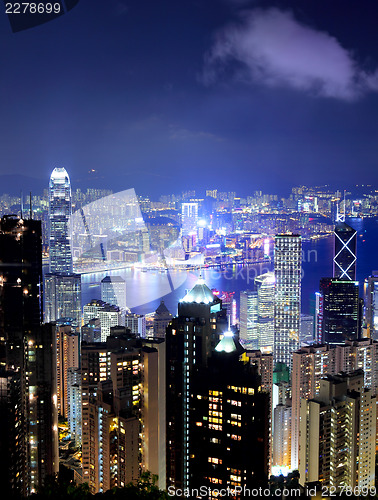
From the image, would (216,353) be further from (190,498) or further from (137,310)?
Answer: (137,310)

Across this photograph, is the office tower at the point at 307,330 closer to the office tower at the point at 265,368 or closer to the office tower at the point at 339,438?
the office tower at the point at 265,368

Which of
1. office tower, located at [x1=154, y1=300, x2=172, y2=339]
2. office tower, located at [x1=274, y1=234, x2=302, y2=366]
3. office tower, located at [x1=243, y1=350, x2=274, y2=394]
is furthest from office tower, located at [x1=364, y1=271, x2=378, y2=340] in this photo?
office tower, located at [x1=154, y1=300, x2=172, y2=339]

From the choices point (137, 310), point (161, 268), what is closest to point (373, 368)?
point (137, 310)

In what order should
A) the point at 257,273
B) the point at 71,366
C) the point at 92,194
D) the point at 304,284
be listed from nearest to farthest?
1. the point at 71,366
2. the point at 92,194
3. the point at 304,284
4. the point at 257,273

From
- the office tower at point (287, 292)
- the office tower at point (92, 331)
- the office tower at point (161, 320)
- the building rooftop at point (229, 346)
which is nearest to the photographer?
the building rooftop at point (229, 346)

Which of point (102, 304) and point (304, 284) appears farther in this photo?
point (304, 284)

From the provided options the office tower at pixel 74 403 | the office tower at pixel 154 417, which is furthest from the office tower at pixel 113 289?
the office tower at pixel 154 417

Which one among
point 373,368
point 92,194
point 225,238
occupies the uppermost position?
point 92,194
